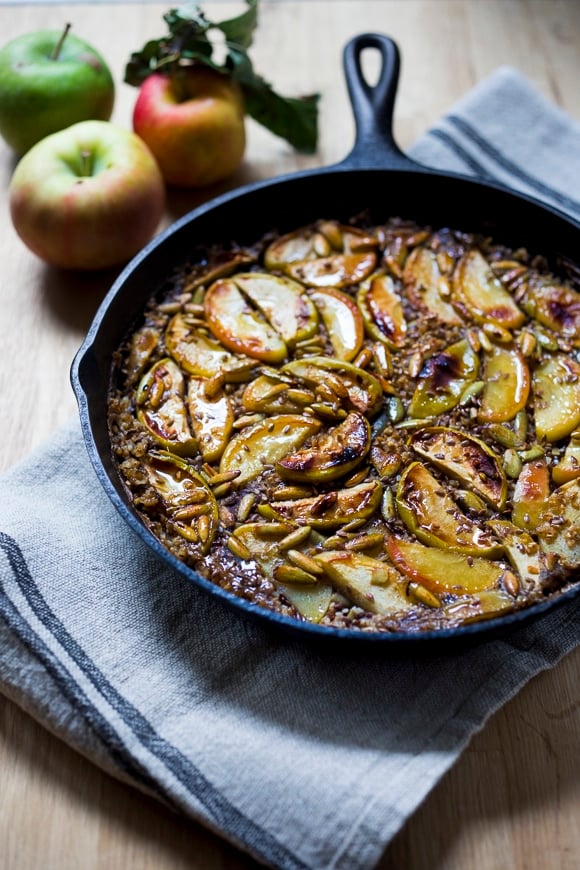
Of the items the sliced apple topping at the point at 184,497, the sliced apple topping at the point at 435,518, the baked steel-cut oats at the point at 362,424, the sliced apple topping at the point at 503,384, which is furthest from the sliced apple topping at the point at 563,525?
the sliced apple topping at the point at 184,497

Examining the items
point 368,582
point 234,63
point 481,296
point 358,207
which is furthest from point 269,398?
point 234,63

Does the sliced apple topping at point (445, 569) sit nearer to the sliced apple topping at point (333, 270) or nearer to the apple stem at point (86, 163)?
the sliced apple topping at point (333, 270)

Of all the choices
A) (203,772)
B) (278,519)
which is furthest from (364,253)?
(203,772)

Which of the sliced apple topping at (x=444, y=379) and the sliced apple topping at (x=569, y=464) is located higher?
the sliced apple topping at (x=444, y=379)

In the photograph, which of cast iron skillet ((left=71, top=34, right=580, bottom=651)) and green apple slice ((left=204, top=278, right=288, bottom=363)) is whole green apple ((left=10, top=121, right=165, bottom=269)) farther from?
green apple slice ((left=204, top=278, right=288, bottom=363))

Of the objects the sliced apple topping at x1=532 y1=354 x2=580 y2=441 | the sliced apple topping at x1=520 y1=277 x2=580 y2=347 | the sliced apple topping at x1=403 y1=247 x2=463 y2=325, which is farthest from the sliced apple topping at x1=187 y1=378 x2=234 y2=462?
the sliced apple topping at x1=520 y1=277 x2=580 y2=347

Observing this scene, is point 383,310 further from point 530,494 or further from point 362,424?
point 530,494
